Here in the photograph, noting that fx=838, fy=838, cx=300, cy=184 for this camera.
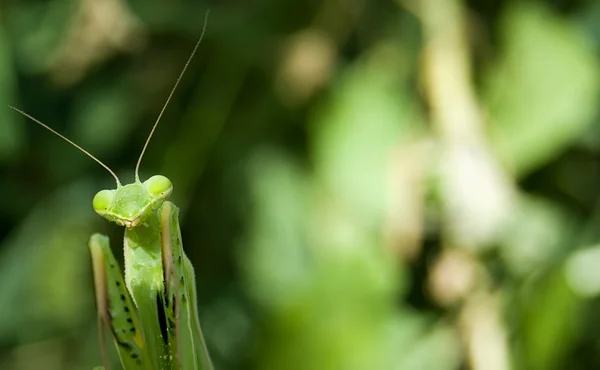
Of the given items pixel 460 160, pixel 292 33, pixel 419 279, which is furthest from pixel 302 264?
pixel 292 33

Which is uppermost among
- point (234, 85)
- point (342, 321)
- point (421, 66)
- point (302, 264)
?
point (234, 85)

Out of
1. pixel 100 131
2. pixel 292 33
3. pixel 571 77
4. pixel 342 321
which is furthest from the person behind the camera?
pixel 100 131

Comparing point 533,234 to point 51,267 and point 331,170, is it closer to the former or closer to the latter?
point 331,170

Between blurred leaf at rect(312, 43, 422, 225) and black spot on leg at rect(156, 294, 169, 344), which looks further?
blurred leaf at rect(312, 43, 422, 225)

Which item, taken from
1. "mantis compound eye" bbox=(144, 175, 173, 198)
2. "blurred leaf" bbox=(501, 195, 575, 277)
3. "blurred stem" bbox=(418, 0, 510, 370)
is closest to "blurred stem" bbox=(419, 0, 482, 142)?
"blurred stem" bbox=(418, 0, 510, 370)

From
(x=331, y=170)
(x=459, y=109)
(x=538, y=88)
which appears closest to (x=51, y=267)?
(x=331, y=170)

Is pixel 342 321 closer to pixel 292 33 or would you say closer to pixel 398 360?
pixel 398 360

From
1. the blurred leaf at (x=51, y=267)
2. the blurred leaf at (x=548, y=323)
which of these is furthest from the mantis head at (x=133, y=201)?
the blurred leaf at (x=51, y=267)

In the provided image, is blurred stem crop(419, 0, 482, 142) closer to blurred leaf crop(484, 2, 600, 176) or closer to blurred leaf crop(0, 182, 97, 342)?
blurred leaf crop(484, 2, 600, 176)

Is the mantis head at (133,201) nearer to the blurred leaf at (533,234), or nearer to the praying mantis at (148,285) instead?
the praying mantis at (148,285)
